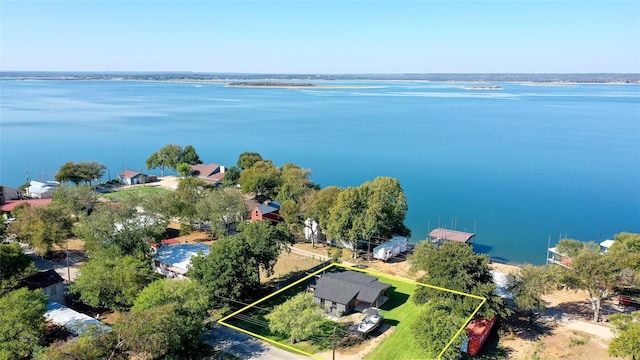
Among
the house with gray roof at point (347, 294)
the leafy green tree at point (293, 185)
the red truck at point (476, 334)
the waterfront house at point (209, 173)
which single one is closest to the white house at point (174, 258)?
the house with gray roof at point (347, 294)

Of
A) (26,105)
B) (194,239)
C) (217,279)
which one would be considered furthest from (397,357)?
(26,105)

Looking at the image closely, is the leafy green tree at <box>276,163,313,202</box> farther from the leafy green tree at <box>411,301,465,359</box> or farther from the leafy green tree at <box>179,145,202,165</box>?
the leafy green tree at <box>411,301,465,359</box>

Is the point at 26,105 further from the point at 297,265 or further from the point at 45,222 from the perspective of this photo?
the point at 297,265

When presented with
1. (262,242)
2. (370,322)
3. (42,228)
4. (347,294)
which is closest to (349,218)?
(262,242)

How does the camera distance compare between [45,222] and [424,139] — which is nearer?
[45,222]

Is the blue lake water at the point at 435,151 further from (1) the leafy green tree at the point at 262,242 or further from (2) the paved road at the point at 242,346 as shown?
(2) the paved road at the point at 242,346

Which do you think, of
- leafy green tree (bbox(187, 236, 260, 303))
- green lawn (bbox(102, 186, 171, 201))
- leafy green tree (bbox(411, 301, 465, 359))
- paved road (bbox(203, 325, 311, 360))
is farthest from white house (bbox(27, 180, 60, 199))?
leafy green tree (bbox(411, 301, 465, 359))
